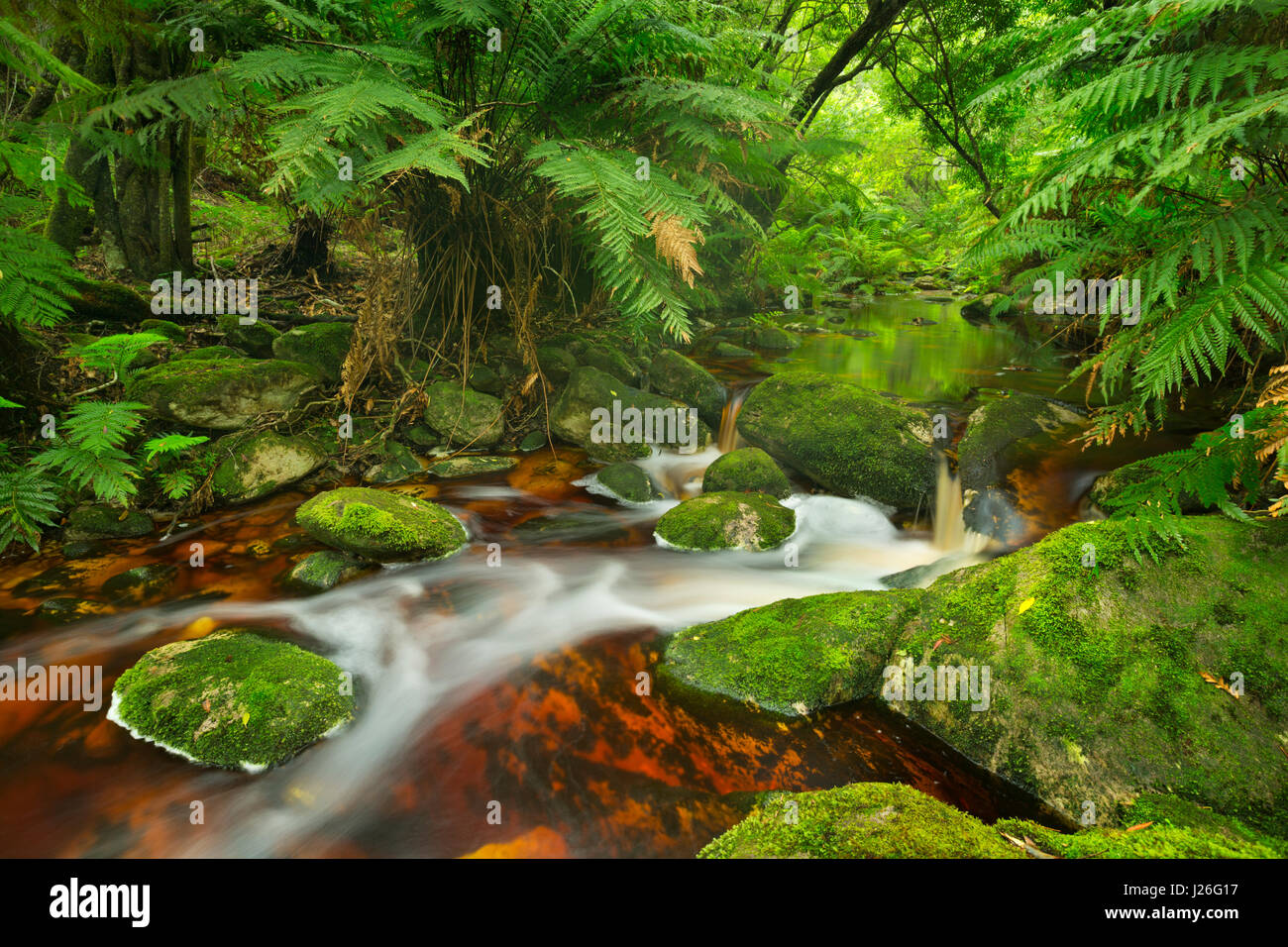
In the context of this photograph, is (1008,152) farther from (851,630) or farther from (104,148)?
(104,148)

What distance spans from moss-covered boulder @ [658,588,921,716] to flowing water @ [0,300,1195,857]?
103 mm

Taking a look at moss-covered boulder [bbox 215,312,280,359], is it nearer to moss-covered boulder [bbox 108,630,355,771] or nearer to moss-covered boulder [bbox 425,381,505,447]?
moss-covered boulder [bbox 425,381,505,447]

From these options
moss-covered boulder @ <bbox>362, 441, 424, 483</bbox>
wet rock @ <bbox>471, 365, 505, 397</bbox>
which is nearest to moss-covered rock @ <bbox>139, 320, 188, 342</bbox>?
moss-covered boulder @ <bbox>362, 441, 424, 483</bbox>

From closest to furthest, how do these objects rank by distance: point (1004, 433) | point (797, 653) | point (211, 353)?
1. point (797, 653)
2. point (1004, 433)
3. point (211, 353)

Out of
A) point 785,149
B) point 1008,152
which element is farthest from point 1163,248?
point 1008,152

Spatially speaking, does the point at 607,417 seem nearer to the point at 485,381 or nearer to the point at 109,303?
the point at 485,381

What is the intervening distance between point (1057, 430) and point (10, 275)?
634 centimetres

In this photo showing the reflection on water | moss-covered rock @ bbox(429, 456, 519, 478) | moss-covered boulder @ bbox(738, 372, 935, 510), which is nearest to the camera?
moss-covered boulder @ bbox(738, 372, 935, 510)

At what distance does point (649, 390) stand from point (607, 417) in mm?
986

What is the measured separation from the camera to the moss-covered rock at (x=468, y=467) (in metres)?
4.81

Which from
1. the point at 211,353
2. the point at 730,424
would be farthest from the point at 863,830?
the point at 211,353

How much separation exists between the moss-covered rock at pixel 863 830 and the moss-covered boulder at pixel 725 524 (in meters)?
2.34

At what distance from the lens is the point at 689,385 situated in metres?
6.10

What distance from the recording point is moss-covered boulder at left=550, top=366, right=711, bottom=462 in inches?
207
